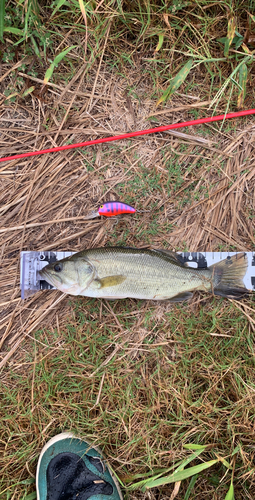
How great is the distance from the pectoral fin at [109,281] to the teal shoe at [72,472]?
1539 mm

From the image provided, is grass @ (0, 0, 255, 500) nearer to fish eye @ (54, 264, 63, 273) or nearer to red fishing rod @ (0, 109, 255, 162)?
red fishing rod @ (0, 109, 255, 162)

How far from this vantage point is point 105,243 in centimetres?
318

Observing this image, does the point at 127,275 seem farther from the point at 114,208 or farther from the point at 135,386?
the point at 135,386

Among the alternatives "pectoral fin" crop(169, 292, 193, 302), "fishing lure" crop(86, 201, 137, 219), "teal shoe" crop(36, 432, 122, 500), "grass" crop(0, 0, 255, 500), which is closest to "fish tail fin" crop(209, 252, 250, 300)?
"grass" crop(0, 0, 255, 500)

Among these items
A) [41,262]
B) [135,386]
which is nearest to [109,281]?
[41,262]

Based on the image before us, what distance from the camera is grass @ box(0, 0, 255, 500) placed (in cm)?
304

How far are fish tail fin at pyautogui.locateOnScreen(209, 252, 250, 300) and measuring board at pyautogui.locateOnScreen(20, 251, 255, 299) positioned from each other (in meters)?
0.11

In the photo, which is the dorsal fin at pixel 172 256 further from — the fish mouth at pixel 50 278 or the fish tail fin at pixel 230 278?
the fish mouth at pixel 50 278

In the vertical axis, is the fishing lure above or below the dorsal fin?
above

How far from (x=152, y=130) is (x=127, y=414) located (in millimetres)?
2866

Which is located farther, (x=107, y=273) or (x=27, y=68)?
(x=27, y=68)

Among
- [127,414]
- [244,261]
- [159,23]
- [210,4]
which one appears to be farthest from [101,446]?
[210,4]

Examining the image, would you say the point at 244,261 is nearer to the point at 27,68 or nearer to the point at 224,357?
the point at 224,357

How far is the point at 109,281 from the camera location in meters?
2.90
